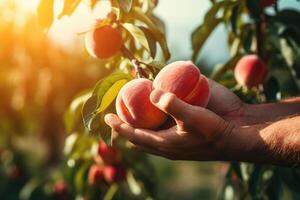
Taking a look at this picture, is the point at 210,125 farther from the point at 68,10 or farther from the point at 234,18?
the point at 234,18

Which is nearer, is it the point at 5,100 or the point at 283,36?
the point at 283,36

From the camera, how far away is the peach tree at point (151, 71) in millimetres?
1499

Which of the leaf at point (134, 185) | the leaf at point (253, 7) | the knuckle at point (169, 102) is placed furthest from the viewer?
the leaf at point (134, 185)

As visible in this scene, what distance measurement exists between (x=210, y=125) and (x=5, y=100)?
8559 millimetres

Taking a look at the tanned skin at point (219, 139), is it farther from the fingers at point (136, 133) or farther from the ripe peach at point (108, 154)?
the ripe peach at point (108, 154)

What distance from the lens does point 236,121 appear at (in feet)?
5.13

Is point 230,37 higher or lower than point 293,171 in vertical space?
higher

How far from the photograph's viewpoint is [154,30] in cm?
160

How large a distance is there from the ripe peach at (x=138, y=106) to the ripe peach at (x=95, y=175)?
1.10m

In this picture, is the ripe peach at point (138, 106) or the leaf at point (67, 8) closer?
the ripe peach at point (138, 106)

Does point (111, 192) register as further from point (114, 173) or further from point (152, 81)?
point (152, 81)

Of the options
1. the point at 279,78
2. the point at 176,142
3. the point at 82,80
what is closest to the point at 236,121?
the point at 176,142

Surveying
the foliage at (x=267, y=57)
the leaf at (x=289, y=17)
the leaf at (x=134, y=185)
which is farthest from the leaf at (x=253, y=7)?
the leaf at (x=134, y=185)

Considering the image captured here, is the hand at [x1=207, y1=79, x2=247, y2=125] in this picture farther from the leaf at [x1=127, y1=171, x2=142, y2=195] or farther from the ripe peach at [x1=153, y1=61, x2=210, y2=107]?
the leaf at [x1=127, y1=171, x2=142, y2=195]
